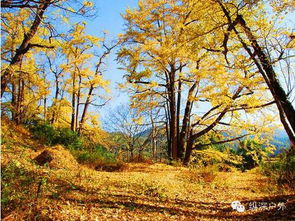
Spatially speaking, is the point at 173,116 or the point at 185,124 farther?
the point at 185,124

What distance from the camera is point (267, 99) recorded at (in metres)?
9.04

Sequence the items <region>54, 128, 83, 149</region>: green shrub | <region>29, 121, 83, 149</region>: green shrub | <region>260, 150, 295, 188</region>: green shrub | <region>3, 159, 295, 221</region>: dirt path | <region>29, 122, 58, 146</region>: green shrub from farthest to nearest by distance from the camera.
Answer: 1. <region>54, 128, 83, 149</region>: green shrub
2. <region>29, 121, 83, 149</region>: green shrub
3. <region>29, 122, 58, 146</region>: green shrub
4. <region>260, 150, 295, 188</region>: green shrub
5. <region>3, 159, 295, 221</region>: dirt path

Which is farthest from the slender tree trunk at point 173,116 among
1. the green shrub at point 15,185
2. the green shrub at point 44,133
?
the green shrub at point 15,185

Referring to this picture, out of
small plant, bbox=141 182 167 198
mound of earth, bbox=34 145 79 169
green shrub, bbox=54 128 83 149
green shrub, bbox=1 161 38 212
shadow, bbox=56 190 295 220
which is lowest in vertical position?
shadow, bbox=56 190 295 220

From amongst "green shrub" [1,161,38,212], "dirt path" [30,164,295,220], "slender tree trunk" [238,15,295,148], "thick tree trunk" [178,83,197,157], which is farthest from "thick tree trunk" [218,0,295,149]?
"thick tree trunk" [178,83,197,157]

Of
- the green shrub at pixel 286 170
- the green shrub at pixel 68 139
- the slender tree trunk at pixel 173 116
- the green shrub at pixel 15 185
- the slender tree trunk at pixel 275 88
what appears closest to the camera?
the green shrub at pixel 15 185

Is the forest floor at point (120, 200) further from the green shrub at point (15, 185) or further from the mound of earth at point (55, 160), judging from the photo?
the mound of earth at point (55, 160)

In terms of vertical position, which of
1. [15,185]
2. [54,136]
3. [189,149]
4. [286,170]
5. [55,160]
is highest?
[54,136]

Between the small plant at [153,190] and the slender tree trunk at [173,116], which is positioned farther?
the slender tree trunk at [173,116]

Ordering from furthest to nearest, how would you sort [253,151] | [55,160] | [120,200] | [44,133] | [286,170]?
[44,133] < [253,151] < [286,170] < [55,160] < [120,200]

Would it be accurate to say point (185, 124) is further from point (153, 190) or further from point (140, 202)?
point (140, 202)

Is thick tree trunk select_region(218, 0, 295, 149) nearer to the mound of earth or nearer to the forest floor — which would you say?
the forest floor

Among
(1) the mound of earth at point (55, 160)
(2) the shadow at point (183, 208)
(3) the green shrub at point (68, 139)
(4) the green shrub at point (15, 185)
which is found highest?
(3) the green shrub at point (68, 139)

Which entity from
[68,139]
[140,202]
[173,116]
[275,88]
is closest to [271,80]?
[275,88]
